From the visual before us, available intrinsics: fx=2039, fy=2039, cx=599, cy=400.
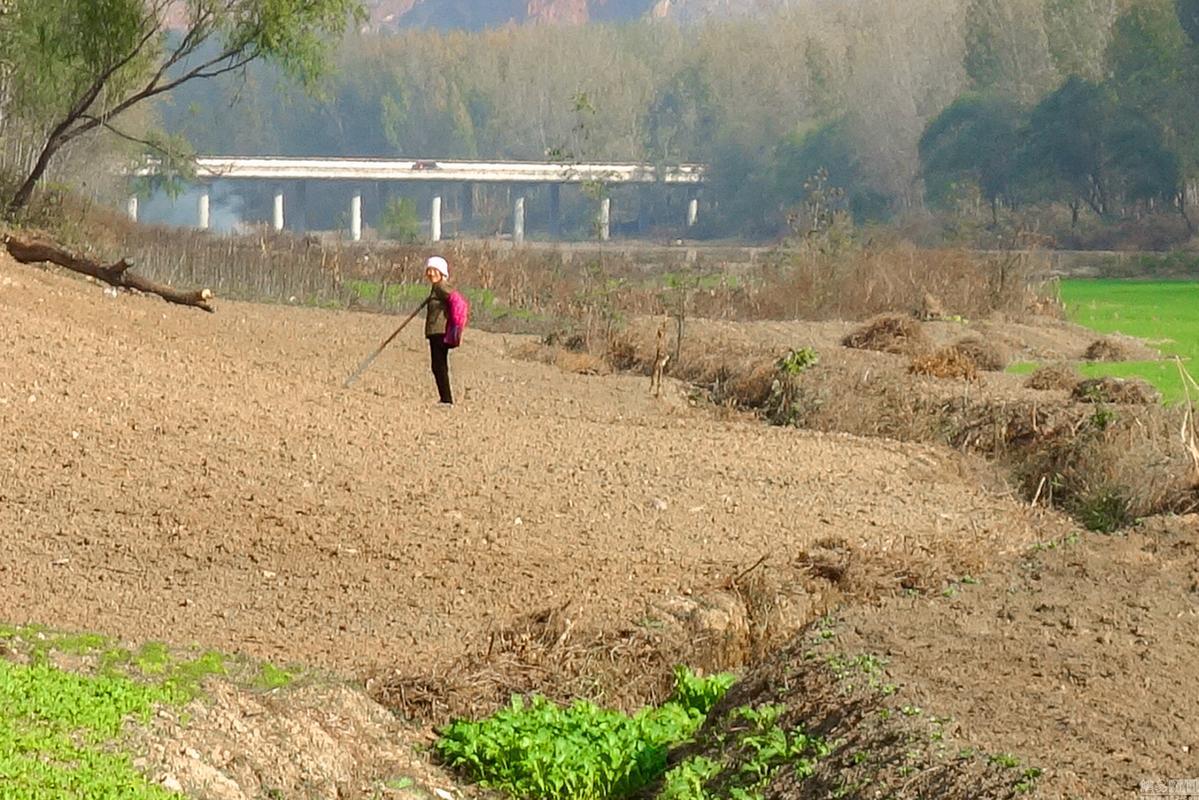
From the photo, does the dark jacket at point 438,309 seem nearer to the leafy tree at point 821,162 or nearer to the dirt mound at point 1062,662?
the dirt mound at point 1062,662

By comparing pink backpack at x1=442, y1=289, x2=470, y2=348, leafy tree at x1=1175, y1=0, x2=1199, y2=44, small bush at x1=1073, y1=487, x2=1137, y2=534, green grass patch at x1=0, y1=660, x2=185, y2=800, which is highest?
leafy tree at x1=1175, y1=0, x2=1199, y2=44

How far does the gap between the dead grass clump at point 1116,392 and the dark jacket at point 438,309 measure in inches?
242

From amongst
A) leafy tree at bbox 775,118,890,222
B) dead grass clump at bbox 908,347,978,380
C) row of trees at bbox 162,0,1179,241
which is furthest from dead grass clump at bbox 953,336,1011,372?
leafy tree at bbox 775,118,890,222

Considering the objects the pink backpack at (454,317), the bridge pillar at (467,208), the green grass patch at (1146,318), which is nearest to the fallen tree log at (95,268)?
the pink backpack at (454,317)

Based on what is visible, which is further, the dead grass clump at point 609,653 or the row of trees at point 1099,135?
the row of trees at point 1099,135

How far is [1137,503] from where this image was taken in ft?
52.9

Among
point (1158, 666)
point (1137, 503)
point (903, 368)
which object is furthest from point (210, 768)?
point (903, 368)

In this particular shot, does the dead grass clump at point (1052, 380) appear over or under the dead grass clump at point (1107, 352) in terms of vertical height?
over

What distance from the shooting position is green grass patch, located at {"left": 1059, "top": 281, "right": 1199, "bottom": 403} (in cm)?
2644

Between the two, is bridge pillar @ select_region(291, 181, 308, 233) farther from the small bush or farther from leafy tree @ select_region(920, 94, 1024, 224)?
the small bush

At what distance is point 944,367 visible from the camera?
2306 cm

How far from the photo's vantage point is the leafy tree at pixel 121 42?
108ft

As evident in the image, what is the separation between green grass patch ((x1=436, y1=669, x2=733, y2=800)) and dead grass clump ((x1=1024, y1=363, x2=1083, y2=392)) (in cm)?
1354

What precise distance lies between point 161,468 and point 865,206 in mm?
79011
